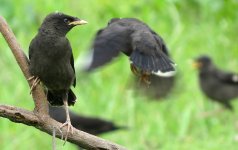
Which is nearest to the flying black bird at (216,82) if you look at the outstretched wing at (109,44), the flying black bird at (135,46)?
the flying black bird at (135,46)

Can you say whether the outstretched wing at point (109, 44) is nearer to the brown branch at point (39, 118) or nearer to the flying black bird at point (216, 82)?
the brown branch at point (39, 118)

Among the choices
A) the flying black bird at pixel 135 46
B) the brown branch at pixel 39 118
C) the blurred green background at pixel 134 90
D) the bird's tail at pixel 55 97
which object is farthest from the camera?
the blurred green background at pixel 134 90

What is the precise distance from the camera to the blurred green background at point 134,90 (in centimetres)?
846

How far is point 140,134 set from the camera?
8680 mm

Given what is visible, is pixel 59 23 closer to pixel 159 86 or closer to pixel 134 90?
pixel 134 90

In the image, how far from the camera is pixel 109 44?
4.94 metres

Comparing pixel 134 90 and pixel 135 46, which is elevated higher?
pixel 135 46

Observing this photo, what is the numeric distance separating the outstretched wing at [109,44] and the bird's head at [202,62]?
523 centimetres

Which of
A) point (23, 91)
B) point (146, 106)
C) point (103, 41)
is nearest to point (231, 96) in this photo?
point (146, 106)

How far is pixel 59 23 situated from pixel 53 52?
174mm

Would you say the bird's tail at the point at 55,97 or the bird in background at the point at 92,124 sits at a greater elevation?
the bird's tail at the point at 55,97

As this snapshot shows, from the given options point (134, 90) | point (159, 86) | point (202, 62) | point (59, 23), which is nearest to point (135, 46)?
point (59, 23)

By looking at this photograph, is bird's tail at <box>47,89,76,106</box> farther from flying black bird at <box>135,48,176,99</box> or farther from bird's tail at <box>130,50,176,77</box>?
flying black bird at <box>135,48,176,99</box>

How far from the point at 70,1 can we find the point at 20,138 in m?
2.91
